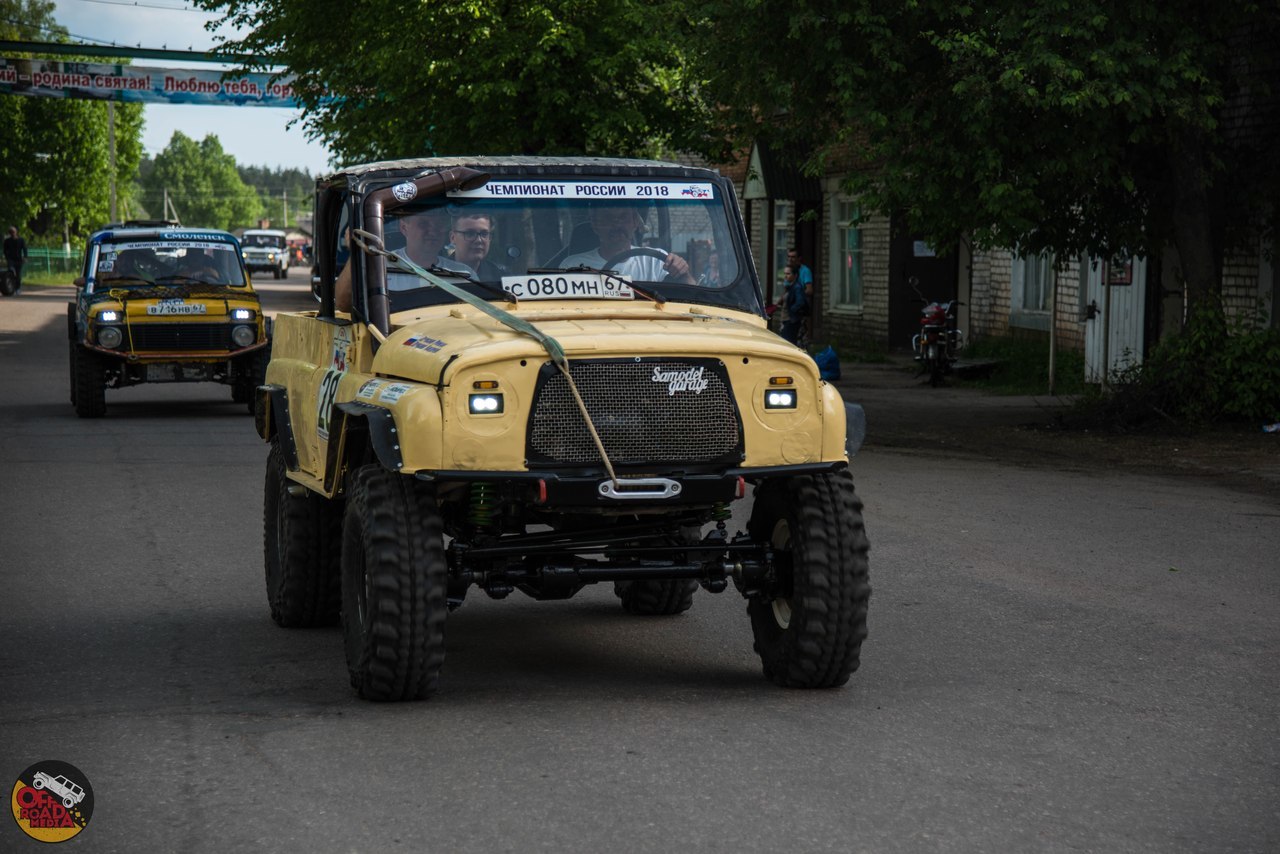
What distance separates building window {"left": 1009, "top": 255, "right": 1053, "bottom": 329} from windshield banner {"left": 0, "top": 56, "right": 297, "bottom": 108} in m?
33.2

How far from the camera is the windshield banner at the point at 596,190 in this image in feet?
24.4

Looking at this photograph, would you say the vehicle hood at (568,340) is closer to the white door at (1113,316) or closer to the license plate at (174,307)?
the license plate at (174,307)

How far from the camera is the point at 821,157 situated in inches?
643

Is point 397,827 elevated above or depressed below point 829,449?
below

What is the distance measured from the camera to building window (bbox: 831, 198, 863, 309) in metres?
32.9

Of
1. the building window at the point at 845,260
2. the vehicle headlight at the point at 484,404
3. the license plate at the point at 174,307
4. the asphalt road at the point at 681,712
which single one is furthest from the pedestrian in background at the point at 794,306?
the vehicle headlight at the point at 484,404

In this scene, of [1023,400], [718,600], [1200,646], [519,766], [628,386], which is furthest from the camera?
[1023,400]

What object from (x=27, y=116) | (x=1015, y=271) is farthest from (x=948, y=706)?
(x=27, y=116)

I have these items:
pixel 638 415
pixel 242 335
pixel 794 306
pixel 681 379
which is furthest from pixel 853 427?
pixel 794 306

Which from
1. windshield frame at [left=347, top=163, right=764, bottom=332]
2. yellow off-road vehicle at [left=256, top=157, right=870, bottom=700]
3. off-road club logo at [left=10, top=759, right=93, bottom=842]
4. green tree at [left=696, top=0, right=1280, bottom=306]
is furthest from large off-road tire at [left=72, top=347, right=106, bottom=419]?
off-road club logo at [left=10, top=759, right=93, bottom=842]

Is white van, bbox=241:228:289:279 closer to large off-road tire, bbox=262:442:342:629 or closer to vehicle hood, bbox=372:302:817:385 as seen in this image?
large off-road tire, bbox=262:442:342:629

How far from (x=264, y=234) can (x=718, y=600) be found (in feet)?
267

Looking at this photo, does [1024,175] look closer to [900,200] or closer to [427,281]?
[900,200]

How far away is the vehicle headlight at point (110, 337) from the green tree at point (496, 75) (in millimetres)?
8004
